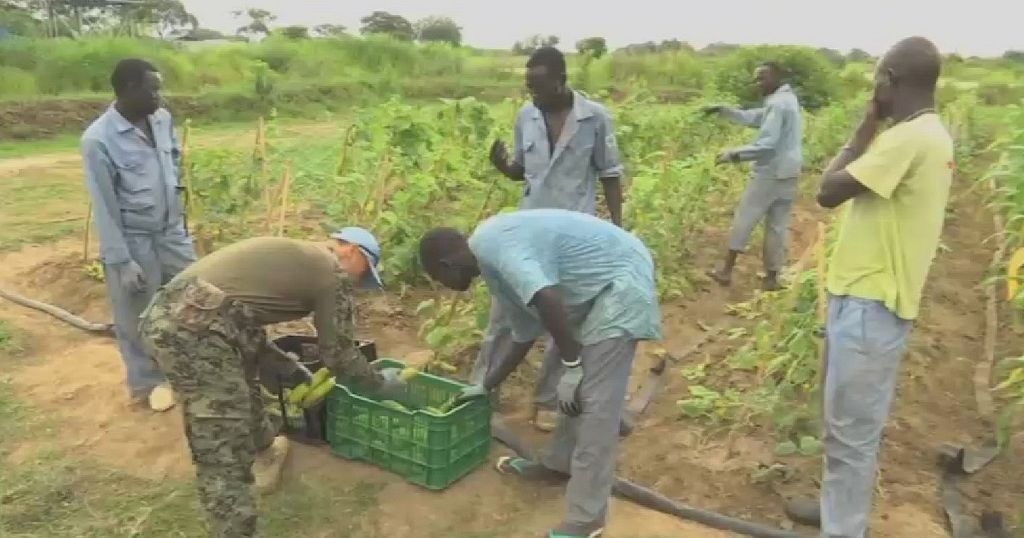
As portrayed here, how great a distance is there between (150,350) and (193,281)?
313mm

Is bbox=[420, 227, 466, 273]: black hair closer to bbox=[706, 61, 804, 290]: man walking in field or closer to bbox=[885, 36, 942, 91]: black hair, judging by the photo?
bbox=[885, 36, 942, 91]: black hair

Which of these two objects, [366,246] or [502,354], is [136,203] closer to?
[366,246]

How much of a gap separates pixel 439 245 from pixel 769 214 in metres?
4.40

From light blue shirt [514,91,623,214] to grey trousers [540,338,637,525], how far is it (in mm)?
1411

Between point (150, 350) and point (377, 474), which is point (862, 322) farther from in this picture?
point (150, 350)

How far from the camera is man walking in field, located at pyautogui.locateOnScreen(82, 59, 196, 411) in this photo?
4.47 m

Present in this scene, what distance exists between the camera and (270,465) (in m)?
4.15

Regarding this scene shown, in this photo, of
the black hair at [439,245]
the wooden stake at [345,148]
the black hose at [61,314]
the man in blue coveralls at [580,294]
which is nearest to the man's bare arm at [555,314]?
the man in blue coveralls at [580,294]

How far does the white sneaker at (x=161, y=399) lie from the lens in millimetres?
4801

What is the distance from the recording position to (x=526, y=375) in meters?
5.30

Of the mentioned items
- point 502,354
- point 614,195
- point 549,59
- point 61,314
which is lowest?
point 61,314

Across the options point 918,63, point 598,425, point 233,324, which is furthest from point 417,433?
point 918,63

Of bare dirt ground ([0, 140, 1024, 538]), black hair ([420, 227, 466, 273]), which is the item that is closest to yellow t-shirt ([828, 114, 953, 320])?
bare dirt ground ([0, 140, 1024, 538])

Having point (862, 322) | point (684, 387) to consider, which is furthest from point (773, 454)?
point (862, 322)
